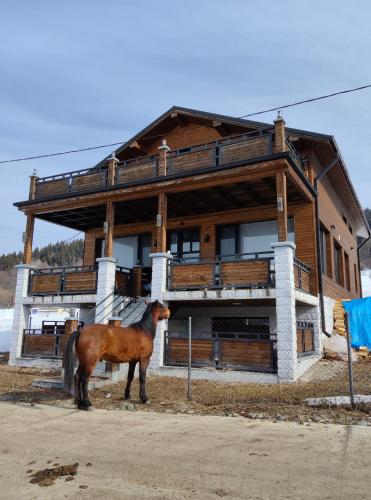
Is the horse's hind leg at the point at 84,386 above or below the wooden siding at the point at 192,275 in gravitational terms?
below

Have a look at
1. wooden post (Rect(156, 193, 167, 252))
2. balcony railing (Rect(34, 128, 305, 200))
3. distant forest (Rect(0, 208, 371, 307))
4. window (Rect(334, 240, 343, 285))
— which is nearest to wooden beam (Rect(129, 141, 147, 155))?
balcony railing (Rect(34, 128, 305, 200))

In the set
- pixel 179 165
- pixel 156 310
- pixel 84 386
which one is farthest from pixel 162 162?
pixel 84 386

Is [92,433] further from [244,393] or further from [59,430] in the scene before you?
[244,393]

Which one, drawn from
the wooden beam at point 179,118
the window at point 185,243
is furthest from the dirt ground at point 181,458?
the wooden beam at point 179,118

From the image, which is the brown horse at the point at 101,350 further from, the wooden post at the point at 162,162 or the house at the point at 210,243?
the wooden post at the point at 162,162

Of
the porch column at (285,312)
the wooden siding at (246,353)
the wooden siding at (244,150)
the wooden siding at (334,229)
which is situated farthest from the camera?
the wooden siding at (334,229)

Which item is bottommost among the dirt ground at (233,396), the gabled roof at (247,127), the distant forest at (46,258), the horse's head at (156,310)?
the dirt ground at (233,396)

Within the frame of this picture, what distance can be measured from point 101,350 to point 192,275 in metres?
5.98

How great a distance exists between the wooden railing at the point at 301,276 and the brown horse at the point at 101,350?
5909mm

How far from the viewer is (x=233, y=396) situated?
30.7ft

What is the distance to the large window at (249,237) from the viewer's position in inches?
664

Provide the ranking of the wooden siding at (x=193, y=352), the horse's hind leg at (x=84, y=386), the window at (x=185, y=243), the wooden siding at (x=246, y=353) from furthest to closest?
the window at (x=185, y=243)
the wooden siding at (x=193, y=352)
the wooden siding at (x=246, y=353)
the horse's hind leg at (x=84, y=386)

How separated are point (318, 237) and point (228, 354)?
6244 mm

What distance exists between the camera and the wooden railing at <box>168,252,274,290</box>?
42.4 feet
